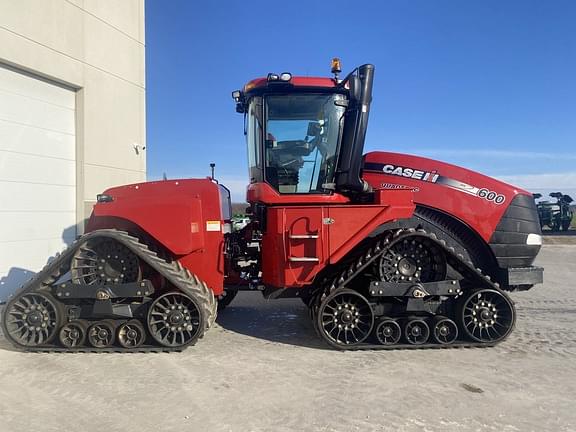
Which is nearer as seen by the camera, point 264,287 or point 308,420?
point 308,420

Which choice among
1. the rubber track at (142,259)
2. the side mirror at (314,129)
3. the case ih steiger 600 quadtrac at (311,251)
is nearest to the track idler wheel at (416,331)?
the case ih steiger 600 quadtrac at (311,251)

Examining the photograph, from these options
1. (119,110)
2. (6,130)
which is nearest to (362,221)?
(6,130)

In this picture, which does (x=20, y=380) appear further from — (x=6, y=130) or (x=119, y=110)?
(x=119, y=110)

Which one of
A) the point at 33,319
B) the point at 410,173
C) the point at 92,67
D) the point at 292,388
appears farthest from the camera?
the point at 92,67

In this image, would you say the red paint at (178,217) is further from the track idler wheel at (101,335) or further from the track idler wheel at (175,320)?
the track idler wheel at (101,335)

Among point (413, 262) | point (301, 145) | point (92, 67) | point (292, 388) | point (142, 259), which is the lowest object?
point (292, 388)

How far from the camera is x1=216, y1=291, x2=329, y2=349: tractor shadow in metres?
5.70

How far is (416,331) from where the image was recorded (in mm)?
5262

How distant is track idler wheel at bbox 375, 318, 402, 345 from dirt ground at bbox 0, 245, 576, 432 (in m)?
0.17

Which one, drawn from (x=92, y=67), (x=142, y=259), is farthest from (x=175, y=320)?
(x=92, y=67)

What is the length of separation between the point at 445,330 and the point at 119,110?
828 cm

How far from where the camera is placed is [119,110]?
10258 mm

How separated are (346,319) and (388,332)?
0.50 metres

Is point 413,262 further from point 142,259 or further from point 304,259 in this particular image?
point 142,259
